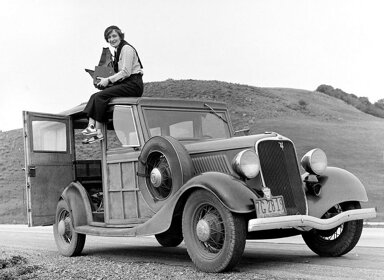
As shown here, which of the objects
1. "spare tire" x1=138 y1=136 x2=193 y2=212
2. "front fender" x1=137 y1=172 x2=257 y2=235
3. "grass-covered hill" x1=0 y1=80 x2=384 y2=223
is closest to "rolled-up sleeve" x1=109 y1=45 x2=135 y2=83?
"spare tire" x1=138 y1=136 x2=193 y2=212

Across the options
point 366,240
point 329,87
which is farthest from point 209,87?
point 366,240

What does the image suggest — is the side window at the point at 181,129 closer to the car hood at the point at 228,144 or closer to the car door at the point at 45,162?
the car hood at the point at 228,144

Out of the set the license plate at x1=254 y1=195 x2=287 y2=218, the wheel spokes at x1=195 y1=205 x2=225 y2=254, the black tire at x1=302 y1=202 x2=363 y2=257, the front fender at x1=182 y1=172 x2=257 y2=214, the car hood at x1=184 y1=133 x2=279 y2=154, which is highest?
the car hood at x1=184 y1=133 x2=279 y2=154

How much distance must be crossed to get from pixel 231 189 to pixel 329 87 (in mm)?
104307

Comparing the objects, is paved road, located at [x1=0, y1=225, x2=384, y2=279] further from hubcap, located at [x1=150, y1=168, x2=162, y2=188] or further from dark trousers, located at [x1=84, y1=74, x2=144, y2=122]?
dark trousers, located at [x1=84, y1=74, x2=144, y2=122]

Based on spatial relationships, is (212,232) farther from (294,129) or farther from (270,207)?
(294,129)

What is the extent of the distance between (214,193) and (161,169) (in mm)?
1129

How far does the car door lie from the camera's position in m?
8.05

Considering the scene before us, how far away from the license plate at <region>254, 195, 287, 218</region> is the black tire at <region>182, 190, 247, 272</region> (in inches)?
7.8

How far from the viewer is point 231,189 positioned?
534 centimetres

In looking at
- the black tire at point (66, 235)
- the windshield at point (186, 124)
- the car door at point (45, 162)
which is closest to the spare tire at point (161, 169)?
the windshield at point (186, 124)

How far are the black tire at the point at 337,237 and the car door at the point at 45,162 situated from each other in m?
3.77

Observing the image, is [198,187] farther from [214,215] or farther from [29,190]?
[29,190]

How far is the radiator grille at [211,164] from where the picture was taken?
6.07m
